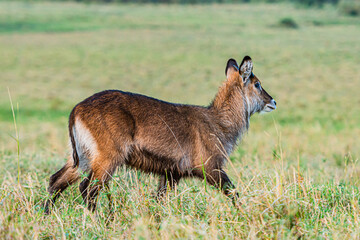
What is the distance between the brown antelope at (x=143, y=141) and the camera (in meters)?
4.62

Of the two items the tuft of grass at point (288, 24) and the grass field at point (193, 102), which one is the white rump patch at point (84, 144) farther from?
the tuft of grass at point (288, 24)

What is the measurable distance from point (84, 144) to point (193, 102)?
15503 mm

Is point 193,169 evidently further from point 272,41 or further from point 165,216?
point 272,41

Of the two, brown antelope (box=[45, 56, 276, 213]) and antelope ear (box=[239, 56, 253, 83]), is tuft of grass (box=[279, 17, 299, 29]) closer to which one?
antelope ear (box=[239, 56, 253, 83])

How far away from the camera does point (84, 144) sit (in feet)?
15.4

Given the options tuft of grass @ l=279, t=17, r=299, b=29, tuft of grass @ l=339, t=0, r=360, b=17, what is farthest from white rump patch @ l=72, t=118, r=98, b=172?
tuft of grass @ l=339, t=0, r=360, b=17

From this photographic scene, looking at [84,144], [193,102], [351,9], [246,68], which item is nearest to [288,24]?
[351,9]

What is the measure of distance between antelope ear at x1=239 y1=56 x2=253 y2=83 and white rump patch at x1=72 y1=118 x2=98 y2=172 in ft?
6.13

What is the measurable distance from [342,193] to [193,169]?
4.71 feet

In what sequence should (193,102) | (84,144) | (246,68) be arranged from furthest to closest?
(193,102) < (246,68) < (84,144)

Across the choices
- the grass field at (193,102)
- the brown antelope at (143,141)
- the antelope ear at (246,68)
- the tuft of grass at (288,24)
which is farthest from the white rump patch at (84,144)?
the tuft of grass at (288,24)

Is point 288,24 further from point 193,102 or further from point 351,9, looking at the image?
point 193,102

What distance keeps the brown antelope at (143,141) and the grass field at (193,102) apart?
7.5 inches

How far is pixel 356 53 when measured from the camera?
34.9 m
